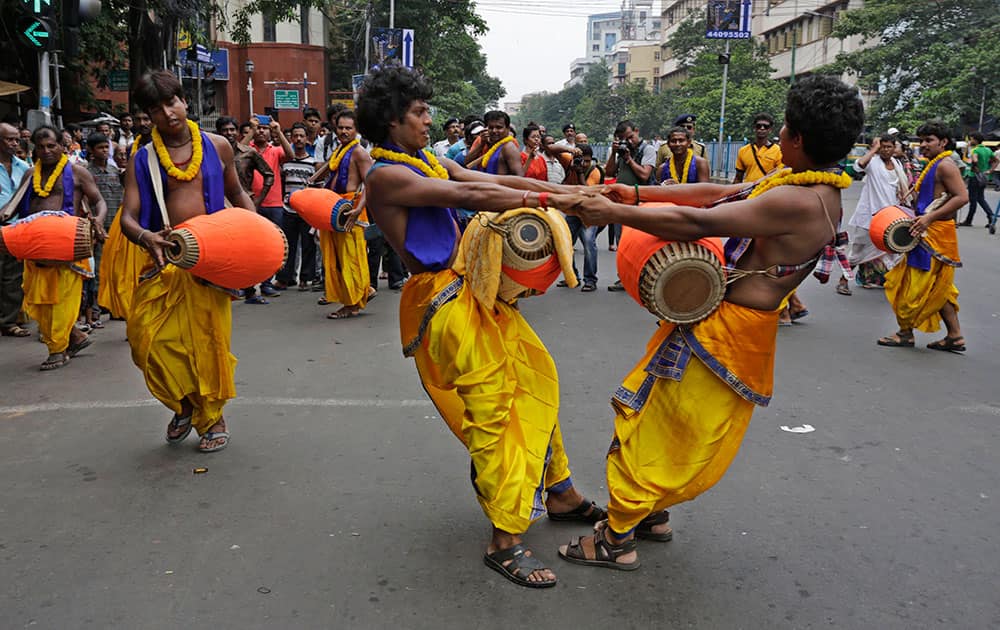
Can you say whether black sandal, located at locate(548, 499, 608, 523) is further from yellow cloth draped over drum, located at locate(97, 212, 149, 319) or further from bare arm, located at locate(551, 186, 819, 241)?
yellow cloth draped over drum, located at locate(97, 212, 149, 319)

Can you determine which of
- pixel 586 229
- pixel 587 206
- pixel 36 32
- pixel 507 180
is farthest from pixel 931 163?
pixel 36 32

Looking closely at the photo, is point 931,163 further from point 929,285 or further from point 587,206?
point 587,206

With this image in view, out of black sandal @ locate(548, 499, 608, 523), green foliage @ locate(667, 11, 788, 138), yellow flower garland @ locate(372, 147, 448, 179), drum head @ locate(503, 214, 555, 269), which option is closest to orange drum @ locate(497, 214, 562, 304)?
drum head @ locate(503, 214, 555, 269)

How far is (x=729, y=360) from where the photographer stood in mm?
3256

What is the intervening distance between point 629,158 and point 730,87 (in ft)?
147

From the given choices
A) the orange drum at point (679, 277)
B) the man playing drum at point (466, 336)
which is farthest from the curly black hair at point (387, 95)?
the orange drum at point (679, 277)

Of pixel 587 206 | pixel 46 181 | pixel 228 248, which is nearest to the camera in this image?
pixel 587 206

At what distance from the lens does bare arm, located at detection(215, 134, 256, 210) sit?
16.4 feet

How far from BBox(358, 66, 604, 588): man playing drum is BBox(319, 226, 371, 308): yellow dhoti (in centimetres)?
533

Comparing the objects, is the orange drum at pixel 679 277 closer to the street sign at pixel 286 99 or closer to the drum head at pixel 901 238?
the drum head at pixel 901 238

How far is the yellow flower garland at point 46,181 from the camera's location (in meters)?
7.09

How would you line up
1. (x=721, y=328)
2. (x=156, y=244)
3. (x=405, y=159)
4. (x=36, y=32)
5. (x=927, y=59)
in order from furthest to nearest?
(x=927, y=59)
(x=36, y=32)
(x=156, y=244)
(x=405, y=159)
(x=721, y=328)

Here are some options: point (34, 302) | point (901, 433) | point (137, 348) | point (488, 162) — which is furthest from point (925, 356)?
point (34, 302)

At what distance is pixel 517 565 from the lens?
133 inches
